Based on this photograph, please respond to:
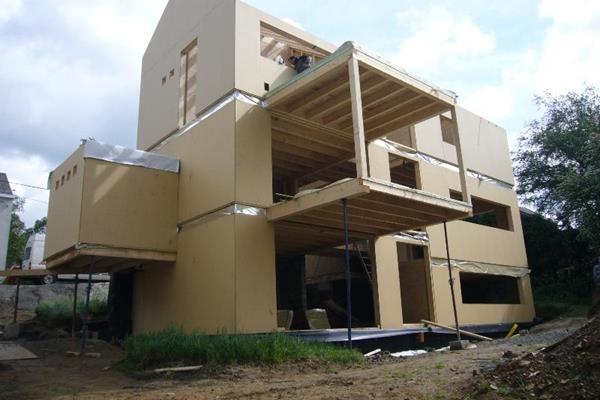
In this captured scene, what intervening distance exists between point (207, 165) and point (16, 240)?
27855 millimetres

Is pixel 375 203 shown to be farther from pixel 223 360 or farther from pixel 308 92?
pixel 223 360

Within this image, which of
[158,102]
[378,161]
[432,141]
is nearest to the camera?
[378,161]

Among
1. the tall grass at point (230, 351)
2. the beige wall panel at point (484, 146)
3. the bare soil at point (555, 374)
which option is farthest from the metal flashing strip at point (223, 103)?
the beige wall panel at point (484, 146)

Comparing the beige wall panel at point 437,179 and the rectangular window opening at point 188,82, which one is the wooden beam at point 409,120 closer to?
the beige wall panel at point 437,179

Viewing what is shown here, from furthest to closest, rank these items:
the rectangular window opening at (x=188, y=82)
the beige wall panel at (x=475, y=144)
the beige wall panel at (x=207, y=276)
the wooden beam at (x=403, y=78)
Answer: the beige wall panel at (x=475, y=144) < the rectangular window opening at (x=188, y=82) < the beige wall panel at (x=207, y=276) < the wooden beam at (x=403, y=78)

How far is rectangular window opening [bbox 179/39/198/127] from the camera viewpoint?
14.9 m

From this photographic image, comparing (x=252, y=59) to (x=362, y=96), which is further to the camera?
(x=252, y=59)

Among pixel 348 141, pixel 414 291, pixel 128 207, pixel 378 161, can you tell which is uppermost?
pixel 348 141

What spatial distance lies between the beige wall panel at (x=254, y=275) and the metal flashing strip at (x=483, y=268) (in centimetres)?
636

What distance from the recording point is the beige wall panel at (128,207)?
12.1 meters

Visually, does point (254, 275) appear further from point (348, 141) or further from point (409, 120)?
point (409, 120)

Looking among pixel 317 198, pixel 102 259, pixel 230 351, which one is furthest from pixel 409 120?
pixel 102 259

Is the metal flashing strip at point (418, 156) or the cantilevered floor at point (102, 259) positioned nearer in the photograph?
the cantilevered floor at point (102, 259)

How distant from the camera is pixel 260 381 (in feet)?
26.6
